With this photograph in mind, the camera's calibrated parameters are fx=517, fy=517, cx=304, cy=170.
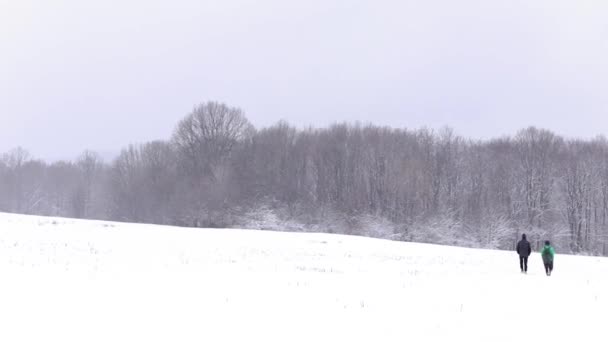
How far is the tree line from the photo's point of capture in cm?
6512

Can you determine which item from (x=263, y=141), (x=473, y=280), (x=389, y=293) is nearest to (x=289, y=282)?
(x=389, y=293)

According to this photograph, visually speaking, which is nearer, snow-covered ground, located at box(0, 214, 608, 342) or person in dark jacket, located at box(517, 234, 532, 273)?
snow-covered ground, located at box(0, 214, 608, 342)

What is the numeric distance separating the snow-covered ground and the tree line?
47.7 m

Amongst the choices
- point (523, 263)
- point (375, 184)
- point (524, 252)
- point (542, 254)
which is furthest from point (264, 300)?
point (375, 184)

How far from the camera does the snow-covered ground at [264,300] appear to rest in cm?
901

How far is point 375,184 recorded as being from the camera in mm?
73188

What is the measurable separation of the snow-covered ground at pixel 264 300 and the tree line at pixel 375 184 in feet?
156

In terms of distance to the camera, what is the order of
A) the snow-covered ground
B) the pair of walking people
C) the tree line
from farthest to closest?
the tree line → the pair of walking people → the snow-covered ground

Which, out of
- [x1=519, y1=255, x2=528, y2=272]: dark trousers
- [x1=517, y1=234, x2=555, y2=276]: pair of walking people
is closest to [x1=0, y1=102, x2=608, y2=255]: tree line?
[x1=519, y1=255, x2=528, y2=272]: dark trousers

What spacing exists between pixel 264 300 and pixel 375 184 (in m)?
62.7

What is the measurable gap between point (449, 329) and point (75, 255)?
1336 centimetres

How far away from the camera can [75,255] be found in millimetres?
17797

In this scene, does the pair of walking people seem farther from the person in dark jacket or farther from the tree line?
the tree line

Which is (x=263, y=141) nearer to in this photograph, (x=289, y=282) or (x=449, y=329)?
(x=289, y=282)
